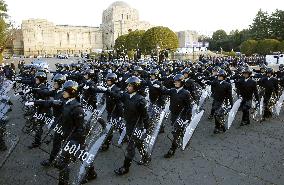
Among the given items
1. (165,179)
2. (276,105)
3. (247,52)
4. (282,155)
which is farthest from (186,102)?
(247,52)

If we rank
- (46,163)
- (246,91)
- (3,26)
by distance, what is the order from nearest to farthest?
(46,163) → (246,91) → (3,26)

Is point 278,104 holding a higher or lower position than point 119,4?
lower

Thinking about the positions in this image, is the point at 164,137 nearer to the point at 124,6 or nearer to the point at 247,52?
the point at 247,52

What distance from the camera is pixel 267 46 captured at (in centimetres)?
6400

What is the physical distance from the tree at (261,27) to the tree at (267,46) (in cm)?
2298

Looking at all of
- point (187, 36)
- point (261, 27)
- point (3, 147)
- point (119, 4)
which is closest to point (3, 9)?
point (3, 147)

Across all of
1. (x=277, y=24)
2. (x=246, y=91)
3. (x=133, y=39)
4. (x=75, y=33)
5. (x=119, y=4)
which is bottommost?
(x=246, y=91)

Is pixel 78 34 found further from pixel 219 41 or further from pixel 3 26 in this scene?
pixel 3 26

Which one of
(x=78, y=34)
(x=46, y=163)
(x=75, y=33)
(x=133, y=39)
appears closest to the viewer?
(x=46, y=163)

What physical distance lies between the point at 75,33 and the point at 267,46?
100 metres

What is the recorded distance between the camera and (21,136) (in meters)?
11.9

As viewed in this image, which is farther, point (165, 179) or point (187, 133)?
point (187, 133)

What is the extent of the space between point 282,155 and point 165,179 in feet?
11.5

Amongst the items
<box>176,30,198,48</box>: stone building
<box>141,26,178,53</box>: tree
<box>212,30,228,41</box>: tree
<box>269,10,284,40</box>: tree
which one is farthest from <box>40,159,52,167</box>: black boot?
<box>176,30,198,48</box>: stone building
